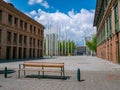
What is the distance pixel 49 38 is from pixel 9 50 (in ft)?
206

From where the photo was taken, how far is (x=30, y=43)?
4934 centimetres

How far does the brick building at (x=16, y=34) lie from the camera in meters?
33.9

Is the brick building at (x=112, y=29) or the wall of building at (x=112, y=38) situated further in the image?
the wall of building at (x=112, y=38)

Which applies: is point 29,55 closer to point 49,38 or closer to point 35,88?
point 35,88

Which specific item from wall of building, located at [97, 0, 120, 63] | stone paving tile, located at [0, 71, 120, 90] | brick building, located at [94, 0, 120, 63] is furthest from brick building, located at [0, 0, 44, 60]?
stone paving tile, located at [0, 71, 120, 90]

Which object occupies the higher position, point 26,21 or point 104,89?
point 26,21

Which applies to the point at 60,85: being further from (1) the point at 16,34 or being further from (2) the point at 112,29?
(1) the point at 16,34

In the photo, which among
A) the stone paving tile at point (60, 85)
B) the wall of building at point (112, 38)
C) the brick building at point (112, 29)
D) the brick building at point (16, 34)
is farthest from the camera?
the brick building at point (16, 34)

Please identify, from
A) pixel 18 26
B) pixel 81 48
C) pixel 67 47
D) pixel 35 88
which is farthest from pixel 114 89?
pixel 81 48

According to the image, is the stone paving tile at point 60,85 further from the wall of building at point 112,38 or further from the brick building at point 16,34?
the brick building at point 16,34

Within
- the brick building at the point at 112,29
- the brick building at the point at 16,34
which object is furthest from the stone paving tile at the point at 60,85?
the brick building at the point at 16,34

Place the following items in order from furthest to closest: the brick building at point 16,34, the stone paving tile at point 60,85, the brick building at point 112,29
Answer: the brick building at point 16,34, the brick building at point 112,29, the stone paving tile at point 60,85

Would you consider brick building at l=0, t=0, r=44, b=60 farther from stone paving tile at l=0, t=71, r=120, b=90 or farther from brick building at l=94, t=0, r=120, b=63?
stone paving tile at l=0, t=71, r=120, b=90

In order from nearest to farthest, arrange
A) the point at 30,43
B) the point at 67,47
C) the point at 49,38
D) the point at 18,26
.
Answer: the point at 18,26 → the point at 30,43 → the point at 49,38 → the point at 67,47
